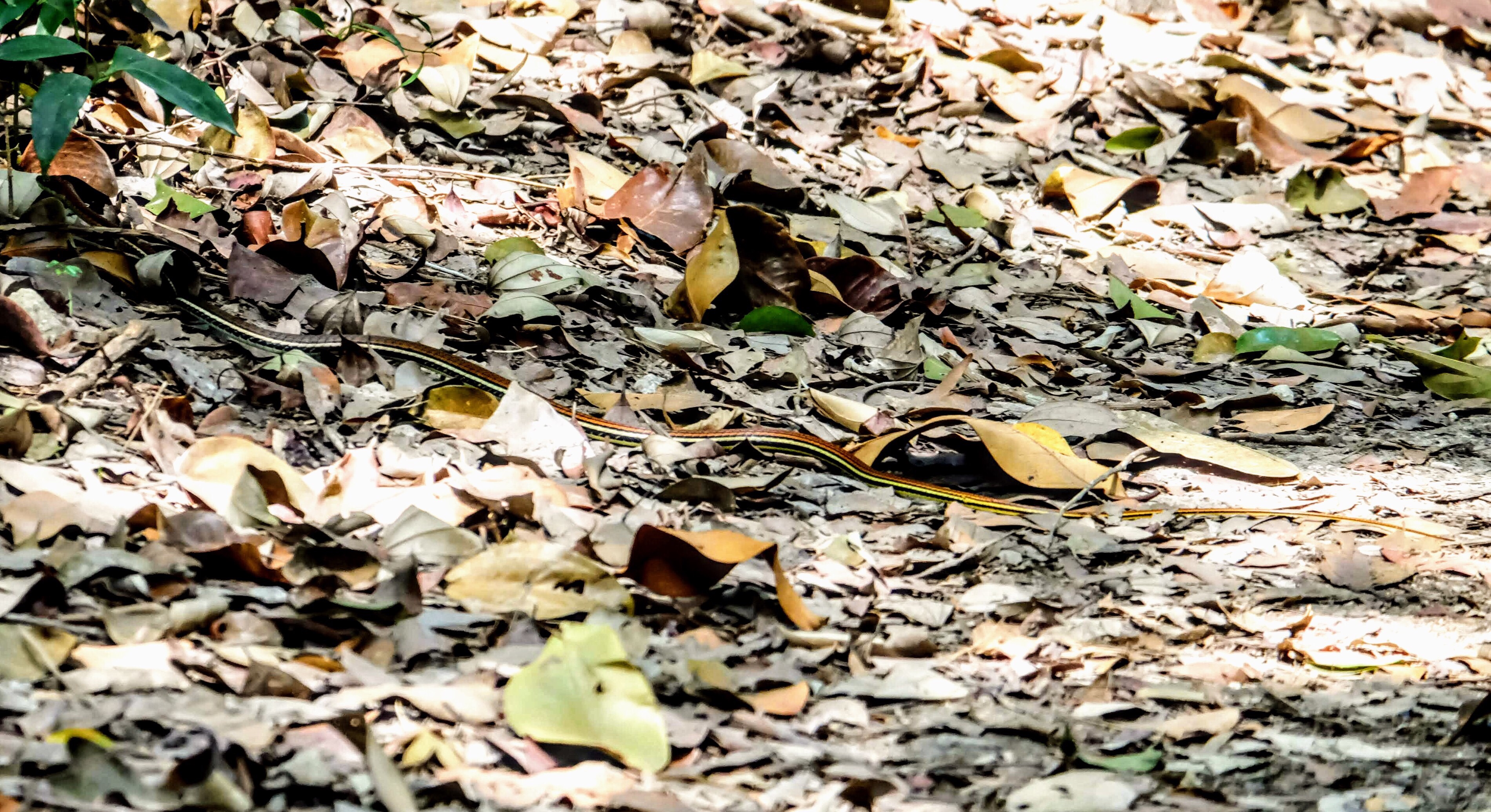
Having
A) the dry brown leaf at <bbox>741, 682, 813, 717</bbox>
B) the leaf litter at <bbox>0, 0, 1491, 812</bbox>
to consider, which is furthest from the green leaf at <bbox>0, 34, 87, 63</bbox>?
the dry brown leaf at <bbox>741, 682, 813, 717</bbox>

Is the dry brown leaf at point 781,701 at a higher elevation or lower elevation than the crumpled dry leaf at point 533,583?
lower

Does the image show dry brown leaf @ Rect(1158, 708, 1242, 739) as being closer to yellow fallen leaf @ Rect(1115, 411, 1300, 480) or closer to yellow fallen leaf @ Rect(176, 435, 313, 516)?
yellow fallen leaf @ Rect(1115, 411, 1300, 480)

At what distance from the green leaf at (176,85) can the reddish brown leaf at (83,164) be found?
21.0 inches

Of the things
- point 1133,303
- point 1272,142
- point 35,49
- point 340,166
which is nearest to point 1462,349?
point 1133,303

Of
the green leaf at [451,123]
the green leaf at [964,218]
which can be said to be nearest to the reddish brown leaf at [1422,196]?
the green leaf at [964,218]

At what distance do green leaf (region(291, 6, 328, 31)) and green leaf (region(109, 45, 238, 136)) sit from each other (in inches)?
46.2

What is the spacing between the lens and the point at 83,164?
11.6 ft

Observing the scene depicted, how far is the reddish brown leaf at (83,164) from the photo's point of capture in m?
3.52

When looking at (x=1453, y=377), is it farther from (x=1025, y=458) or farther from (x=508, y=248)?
(x=508, y=248)

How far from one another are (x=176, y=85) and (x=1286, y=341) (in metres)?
3.49

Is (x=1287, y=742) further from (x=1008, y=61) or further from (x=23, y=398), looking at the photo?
(x=1008, y=61)

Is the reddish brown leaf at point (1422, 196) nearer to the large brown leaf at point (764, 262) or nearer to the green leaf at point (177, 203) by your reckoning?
the large brown leaf at point (764, 262)

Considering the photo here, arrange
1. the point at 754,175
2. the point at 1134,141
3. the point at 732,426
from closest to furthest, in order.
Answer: the point at 732,426 < the point at 754,175 < the point at 1134,141

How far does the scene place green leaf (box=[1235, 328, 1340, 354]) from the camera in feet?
13.7
